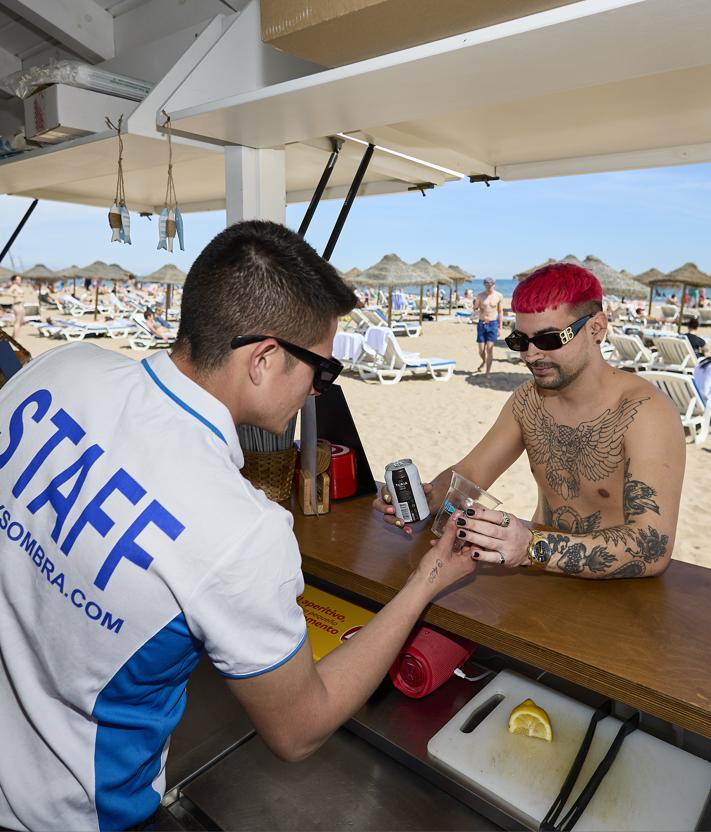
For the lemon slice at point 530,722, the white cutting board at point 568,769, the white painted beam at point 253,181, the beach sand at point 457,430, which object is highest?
the white painted beam at point 253,181

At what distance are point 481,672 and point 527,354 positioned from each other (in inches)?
41.1

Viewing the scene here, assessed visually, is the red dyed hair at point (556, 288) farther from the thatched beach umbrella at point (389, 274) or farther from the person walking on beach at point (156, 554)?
the thatched beach umbrella at point (389, 274)

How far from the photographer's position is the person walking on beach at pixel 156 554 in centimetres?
81

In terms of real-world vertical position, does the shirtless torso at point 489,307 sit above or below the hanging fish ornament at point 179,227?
below

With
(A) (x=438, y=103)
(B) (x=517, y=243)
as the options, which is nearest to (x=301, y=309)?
(A) (x=438, y=103)

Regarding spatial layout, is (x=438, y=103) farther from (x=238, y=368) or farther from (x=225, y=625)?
(x=225, y=625)

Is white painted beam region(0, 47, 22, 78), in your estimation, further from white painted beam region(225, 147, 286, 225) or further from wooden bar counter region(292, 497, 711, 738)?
wooden bar counter region(292, 497, 711, 738)

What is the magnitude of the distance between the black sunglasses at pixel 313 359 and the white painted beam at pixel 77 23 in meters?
2.55

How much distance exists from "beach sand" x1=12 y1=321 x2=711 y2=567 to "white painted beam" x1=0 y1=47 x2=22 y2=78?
3.83 meters

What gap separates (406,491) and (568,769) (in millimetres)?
769

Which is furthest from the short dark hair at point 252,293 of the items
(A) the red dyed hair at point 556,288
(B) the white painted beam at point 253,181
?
(B) the white painted beam at point 253,181

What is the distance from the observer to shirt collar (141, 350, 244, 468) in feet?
3.08

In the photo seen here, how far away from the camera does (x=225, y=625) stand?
809 millimetres

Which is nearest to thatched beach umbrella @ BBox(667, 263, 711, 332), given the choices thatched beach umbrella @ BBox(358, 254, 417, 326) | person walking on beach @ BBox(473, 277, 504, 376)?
thatched beach umbrella @ BBox(358, 254, 417, 326)
